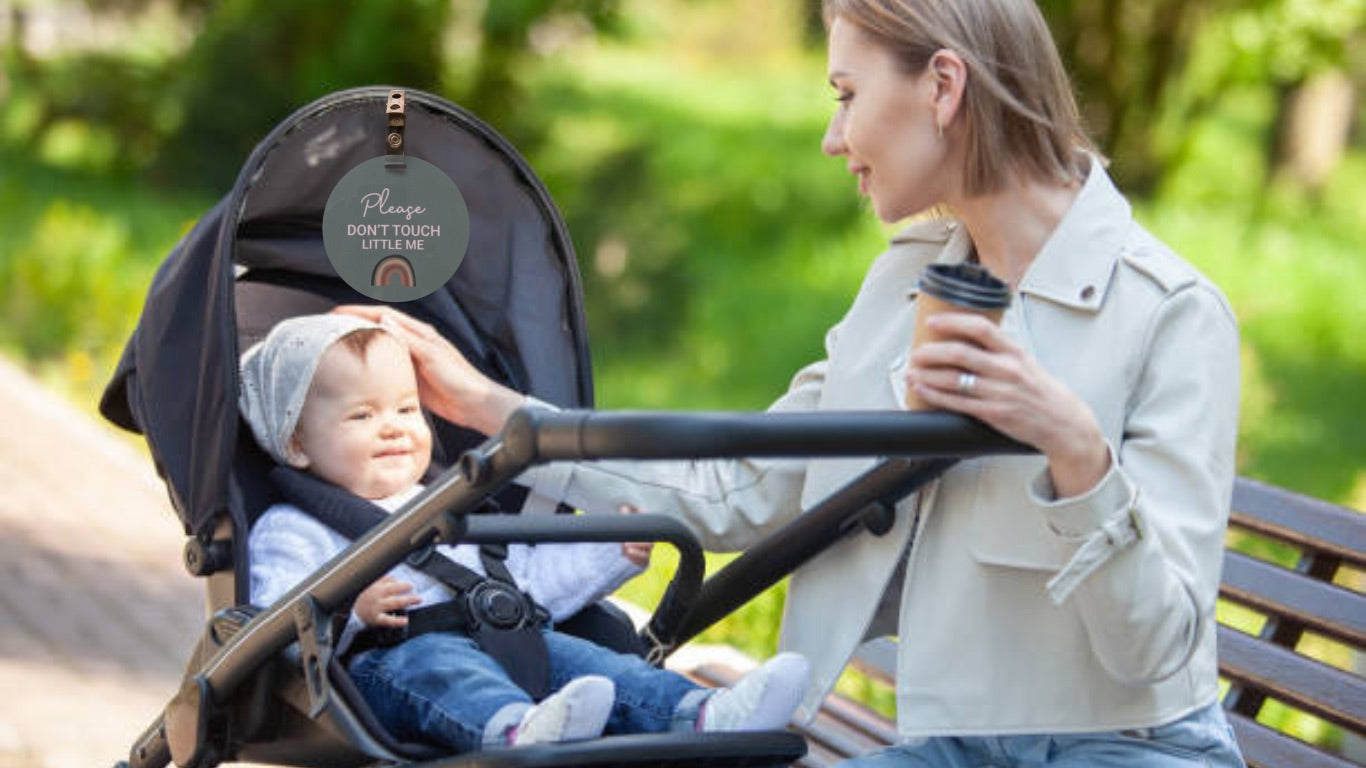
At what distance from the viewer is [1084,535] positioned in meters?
2.35

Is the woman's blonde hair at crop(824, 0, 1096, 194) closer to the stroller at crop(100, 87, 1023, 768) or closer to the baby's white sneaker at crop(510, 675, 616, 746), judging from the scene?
the stroller at crop(100, 87, 1023, 768)

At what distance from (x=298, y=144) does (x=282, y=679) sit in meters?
0.93

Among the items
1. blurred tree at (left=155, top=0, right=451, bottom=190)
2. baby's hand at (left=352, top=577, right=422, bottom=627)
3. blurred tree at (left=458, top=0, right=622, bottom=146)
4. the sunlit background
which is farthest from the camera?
blurred tree at (left=155, top=0, right=451, bottom=190)

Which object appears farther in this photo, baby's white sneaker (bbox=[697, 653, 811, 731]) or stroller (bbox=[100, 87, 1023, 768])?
baby's white sneaker (bbox=[697, 653, 811, 731])

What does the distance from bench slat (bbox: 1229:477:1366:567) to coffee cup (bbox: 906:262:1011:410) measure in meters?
1.50

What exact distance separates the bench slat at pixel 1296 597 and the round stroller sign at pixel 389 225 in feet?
5.08

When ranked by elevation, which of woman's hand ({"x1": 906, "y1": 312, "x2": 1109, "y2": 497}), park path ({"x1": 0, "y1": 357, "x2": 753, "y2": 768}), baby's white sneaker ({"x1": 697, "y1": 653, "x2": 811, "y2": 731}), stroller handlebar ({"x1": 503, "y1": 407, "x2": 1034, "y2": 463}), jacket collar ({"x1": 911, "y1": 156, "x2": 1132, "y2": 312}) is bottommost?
park path ({"x1": 0, "y1": 357, "x2": 753, "y2": 768})

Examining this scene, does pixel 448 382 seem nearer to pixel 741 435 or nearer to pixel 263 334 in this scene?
pixel 263 334

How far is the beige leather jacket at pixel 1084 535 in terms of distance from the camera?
239 centimetres

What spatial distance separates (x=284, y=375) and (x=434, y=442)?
0.35 m

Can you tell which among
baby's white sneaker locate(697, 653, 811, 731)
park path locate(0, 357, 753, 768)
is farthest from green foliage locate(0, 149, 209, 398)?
baby's white sneaker locate(697, 653, 811, 731)

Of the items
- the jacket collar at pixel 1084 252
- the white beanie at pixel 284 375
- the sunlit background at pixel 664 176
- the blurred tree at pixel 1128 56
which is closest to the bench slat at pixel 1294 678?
the jacket collar at pixel 1084 252

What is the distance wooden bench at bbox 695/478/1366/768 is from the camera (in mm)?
3357

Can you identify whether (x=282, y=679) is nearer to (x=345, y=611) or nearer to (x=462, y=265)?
(x=345, y=611)
